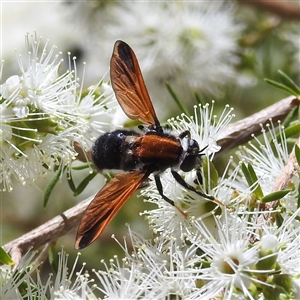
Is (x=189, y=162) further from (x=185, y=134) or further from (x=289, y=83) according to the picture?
(x=289, y=83)

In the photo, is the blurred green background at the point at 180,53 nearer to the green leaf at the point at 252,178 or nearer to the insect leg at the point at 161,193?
the insect leg at the point at 161,193

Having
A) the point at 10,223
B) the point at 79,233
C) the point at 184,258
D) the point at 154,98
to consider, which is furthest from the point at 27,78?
the point at 10,223

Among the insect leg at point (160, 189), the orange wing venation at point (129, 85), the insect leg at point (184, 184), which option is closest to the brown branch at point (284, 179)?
the insect leg at point (184, 184)

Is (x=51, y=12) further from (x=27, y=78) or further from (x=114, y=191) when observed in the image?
(x=114, y=191)

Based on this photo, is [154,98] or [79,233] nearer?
[79,233]

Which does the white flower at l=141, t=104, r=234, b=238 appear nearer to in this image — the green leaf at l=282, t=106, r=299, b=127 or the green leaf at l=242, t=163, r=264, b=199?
the green leaf at l=242, t=163, r=264, b=199

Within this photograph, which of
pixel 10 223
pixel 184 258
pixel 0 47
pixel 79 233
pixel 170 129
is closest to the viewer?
pixel 79 233
